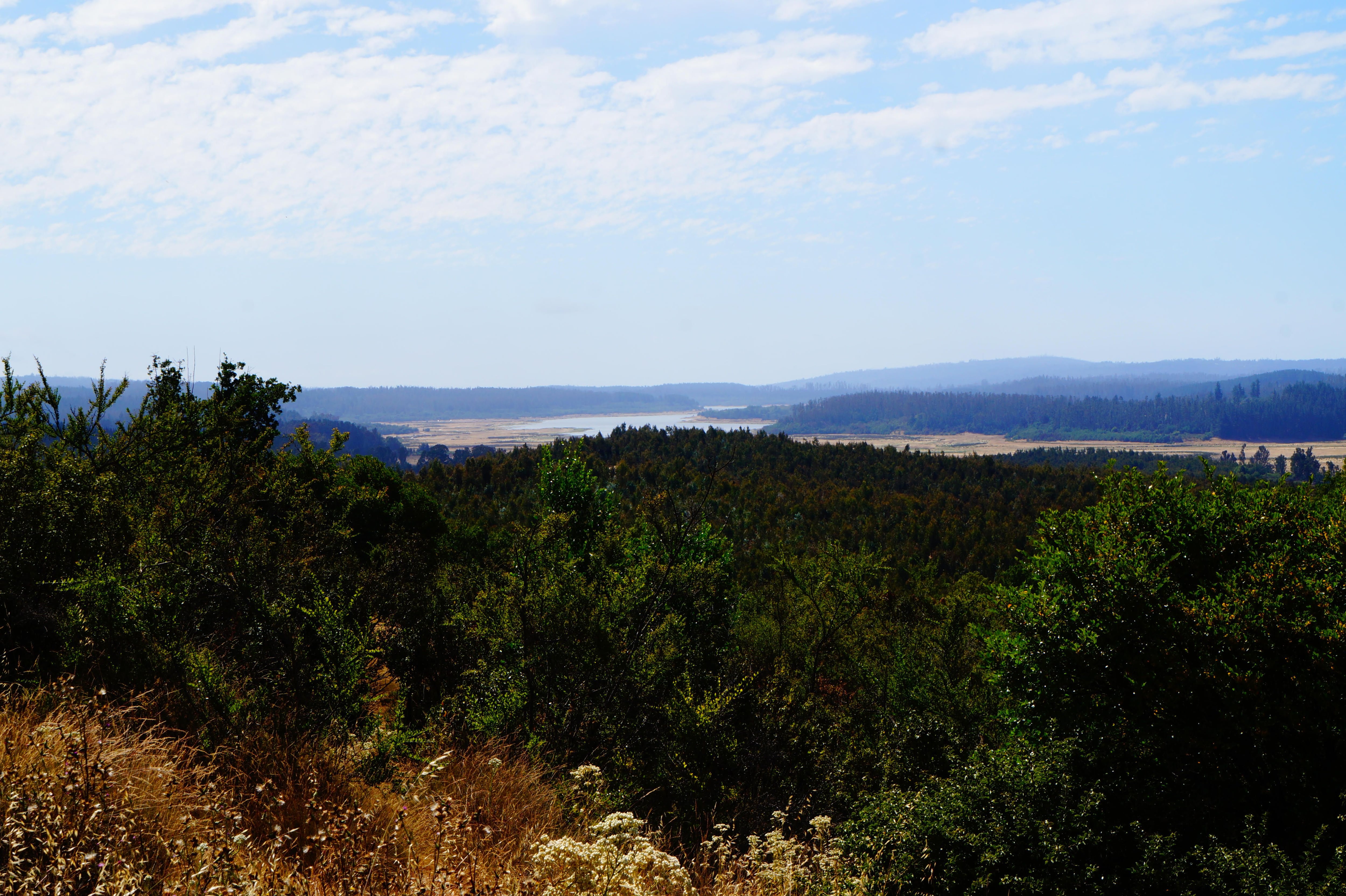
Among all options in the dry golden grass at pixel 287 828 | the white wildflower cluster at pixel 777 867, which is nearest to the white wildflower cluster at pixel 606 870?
the dry golden grass at pixel 287 828

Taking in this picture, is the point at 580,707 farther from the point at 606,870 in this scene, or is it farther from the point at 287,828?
the point at 606,870

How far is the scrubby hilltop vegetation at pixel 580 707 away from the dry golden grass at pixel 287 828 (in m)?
0.05

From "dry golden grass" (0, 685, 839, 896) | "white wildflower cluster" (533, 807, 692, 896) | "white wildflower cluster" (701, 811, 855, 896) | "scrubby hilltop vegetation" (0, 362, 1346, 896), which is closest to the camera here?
"dry golden grass" (0, 685, 839, 896)

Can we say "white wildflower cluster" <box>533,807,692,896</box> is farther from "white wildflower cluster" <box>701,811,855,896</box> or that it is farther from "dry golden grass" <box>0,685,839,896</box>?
"white wildflower cluster" <box>701,811,855,896</box>

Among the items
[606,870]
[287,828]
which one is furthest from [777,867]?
[287,828]

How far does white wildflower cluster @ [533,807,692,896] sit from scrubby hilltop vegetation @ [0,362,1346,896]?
0.03 meters

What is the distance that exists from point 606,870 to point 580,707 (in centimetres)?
702

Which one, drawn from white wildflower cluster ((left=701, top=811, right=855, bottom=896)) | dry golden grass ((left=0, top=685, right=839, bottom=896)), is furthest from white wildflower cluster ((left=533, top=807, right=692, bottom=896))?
white wildflower cluster ((left=701, top=811, right=855, bottom=896))

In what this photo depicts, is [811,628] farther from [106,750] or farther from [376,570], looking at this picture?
[106,750]

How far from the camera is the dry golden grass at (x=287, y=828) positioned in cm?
427

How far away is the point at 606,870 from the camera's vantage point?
5.04 meters

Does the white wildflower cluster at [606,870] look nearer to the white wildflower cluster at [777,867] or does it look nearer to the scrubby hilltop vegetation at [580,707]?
the scrubby hilltop vegetation at [580,707]

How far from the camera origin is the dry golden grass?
4.27 meters

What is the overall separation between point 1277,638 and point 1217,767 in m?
2.41
